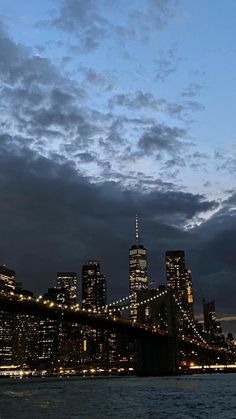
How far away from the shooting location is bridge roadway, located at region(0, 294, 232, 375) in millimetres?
76125

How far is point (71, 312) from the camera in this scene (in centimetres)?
8131

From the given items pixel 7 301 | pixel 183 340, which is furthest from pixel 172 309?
pixel 7 301

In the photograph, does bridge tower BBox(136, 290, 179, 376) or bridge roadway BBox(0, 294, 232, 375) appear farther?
bridge tower BBox(136, 290, 179, 376)

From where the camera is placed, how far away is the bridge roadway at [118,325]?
7612cm

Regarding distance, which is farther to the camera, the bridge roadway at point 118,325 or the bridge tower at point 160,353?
the bridge tower at point 160,353

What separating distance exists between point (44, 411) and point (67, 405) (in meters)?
5.50

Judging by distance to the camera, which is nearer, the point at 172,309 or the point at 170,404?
the point at 170,404

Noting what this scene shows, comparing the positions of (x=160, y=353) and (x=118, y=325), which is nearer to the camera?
(x=118, y=325)

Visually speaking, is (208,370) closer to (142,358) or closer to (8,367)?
(142,358)

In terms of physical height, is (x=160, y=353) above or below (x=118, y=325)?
below

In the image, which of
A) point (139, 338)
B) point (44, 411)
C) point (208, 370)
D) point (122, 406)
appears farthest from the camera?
point (208, 370)

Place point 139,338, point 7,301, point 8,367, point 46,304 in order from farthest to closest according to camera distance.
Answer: point 8,367, point 139,338, point 46,304, point 7,301

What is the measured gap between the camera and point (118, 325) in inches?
3361

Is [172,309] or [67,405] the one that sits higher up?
[172,309]
